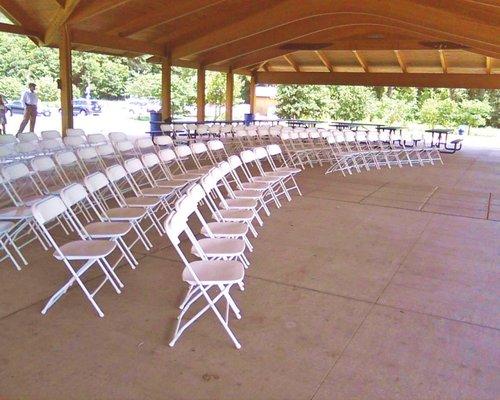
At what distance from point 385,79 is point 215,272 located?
17757mm

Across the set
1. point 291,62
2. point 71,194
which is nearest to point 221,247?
point 71,194

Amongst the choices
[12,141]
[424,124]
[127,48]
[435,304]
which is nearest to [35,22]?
[127,48]

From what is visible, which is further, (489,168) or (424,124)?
(424,124)

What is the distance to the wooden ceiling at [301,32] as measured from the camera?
9453 mm

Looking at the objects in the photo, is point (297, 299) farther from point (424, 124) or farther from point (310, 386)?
point (424, 124)

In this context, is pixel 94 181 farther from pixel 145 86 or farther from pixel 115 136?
pixel 145 86

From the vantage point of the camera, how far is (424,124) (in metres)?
27.0

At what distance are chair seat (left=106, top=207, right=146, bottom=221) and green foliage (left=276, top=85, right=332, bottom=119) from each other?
25349mm

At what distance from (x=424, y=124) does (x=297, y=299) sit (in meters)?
25.6

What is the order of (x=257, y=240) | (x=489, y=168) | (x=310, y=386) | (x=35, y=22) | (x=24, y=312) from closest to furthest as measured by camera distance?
(x=310, y=386)
(x=24, y=312)
(x=257, y=240)
(x=35, y=22)
(x=489, y=168)

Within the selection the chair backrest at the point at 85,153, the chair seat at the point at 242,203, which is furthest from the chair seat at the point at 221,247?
the chair backrest at the point at 85,153

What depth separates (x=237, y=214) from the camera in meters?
4.39

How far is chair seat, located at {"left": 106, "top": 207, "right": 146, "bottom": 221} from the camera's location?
4148 mm

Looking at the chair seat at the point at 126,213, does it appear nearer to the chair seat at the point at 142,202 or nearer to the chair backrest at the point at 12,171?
the chair seat at the point at 142,202
